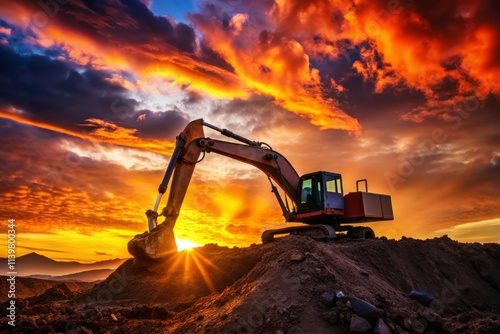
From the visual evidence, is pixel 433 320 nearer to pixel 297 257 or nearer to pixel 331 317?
pixel 331 317

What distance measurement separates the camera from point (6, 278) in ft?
49.6

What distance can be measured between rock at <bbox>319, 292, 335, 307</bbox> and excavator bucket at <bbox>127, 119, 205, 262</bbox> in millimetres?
5423

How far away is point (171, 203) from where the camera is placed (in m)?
10.9

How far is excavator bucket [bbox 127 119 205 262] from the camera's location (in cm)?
974

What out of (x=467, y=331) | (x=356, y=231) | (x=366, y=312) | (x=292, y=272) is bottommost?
(x=467, y=331)

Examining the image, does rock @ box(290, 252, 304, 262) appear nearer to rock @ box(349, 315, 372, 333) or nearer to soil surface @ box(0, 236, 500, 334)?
soil surface @ box(0, 236, 500, 334)

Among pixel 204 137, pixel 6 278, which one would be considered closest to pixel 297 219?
pixel 204 137

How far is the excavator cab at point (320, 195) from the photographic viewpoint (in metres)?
13.6

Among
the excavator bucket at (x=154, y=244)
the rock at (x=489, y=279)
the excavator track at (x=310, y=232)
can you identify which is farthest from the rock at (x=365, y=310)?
the rock at (x=489, y=279)

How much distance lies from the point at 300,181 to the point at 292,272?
7885 mm

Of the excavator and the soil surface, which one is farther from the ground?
the excavator

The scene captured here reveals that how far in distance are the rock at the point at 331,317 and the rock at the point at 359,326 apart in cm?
30

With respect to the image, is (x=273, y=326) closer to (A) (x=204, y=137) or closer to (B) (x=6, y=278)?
(A) (x=204, y=137)

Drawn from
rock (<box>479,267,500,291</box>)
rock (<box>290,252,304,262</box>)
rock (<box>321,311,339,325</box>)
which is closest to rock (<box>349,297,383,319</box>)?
rock (<box>321,311,339,325</box>)
